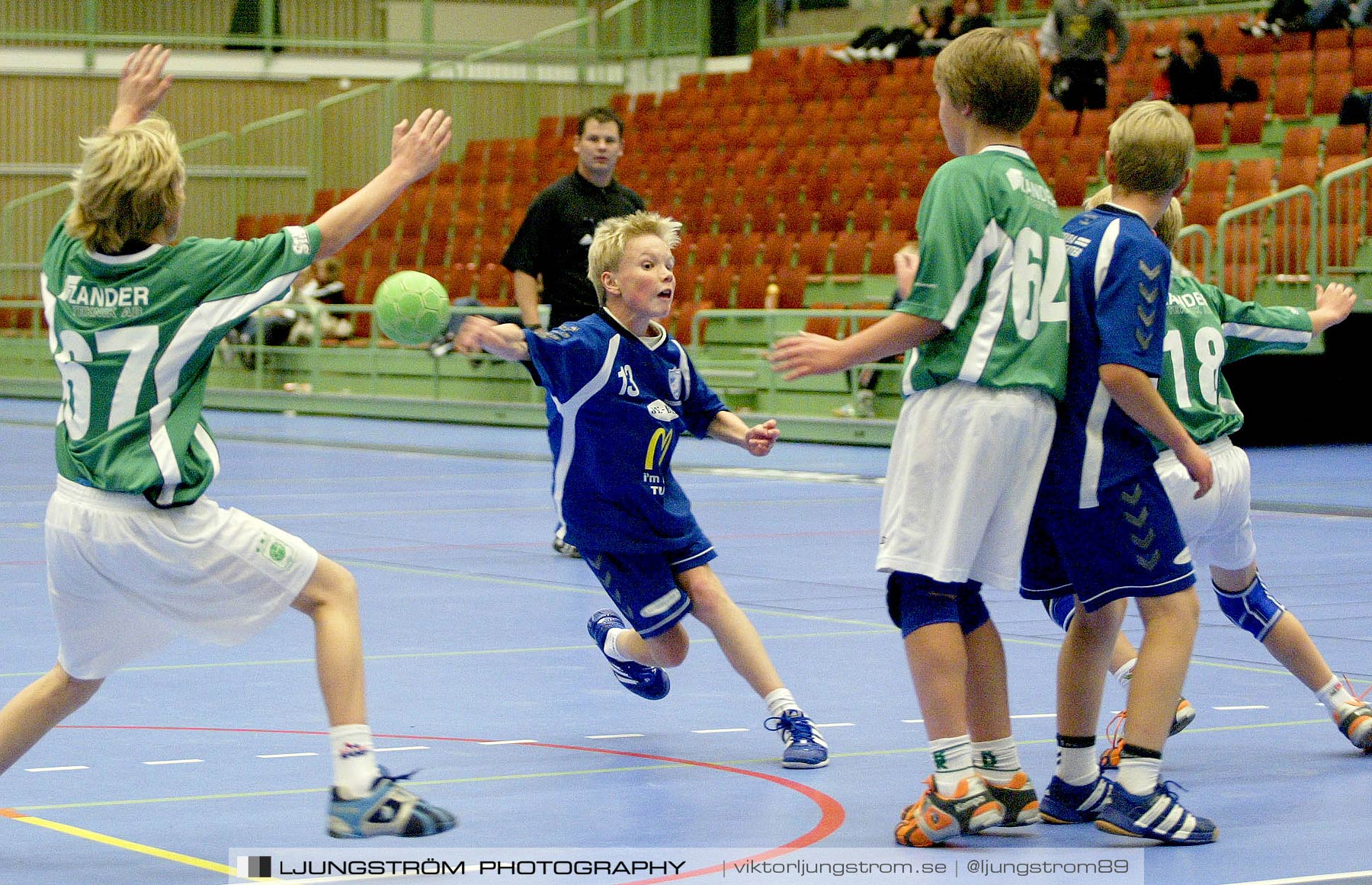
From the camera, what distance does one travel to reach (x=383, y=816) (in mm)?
3809

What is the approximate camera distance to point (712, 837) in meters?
4.03

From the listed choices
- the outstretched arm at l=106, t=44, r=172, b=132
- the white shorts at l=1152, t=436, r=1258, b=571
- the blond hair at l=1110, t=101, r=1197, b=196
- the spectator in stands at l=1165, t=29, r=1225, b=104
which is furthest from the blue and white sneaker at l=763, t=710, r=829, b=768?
the spectator in stands at l=1165, t=29, r=1225, b=104

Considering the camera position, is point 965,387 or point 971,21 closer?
point 965,387

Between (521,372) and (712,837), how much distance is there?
16.0 metres

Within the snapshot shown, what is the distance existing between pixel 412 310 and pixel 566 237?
332 cm

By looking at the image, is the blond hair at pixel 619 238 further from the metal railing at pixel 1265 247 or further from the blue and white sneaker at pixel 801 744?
the metal railing at pixel 1265 247

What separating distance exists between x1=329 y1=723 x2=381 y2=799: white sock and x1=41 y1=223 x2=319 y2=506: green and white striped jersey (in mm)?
584

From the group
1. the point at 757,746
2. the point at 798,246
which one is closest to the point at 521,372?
the point at 798,246

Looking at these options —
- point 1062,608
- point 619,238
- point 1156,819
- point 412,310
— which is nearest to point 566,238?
point 412,310

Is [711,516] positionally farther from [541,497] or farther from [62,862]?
[62,862]

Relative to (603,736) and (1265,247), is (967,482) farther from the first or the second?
(1265,247)

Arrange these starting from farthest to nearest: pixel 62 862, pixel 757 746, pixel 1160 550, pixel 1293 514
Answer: pixel 1293 514 < pixel 757 746 < pixel 1160 550 < pixel 62 862

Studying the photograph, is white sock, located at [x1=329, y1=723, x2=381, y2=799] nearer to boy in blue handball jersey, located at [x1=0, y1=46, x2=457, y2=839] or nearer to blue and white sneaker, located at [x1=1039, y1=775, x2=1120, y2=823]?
boy in blue handball jersey, located at [x1=0, y1=46, x2=457, y2=839]

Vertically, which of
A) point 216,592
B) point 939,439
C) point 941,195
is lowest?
point 216,592
